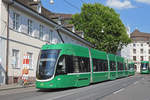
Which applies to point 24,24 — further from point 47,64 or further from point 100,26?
point 100,26

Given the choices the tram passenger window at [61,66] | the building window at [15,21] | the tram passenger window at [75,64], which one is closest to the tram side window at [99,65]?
the tram passenger window at [75,64]

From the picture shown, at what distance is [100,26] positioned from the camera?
45.4 meters

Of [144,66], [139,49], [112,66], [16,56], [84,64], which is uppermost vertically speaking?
[139,49]

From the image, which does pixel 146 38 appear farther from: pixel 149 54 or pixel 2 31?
pixel 2 31

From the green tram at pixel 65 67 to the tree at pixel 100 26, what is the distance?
79.4 feet

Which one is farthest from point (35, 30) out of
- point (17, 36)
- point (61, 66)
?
point (61, 66)

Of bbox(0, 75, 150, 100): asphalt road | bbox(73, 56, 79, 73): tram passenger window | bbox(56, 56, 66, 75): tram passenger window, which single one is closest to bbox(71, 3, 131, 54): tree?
bbox(73, 56, 79, 73): tram passenger window

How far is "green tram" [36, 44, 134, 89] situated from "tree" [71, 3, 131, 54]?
79.4 feet

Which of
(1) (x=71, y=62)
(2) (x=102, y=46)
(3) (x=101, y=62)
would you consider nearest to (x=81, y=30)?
(2) (x=102, y=46)

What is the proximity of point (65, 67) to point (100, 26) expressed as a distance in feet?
99.3

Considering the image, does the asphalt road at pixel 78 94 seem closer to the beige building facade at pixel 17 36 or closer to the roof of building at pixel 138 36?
the beige building facade at pixel 17 36

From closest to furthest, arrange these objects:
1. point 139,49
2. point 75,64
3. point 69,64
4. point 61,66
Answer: point 61,66, point 69,64, point 75,64, point 139,49

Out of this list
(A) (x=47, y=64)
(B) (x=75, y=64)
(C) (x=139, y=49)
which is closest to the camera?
(A) (x=47, y=64)

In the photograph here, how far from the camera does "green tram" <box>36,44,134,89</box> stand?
15117 mm
